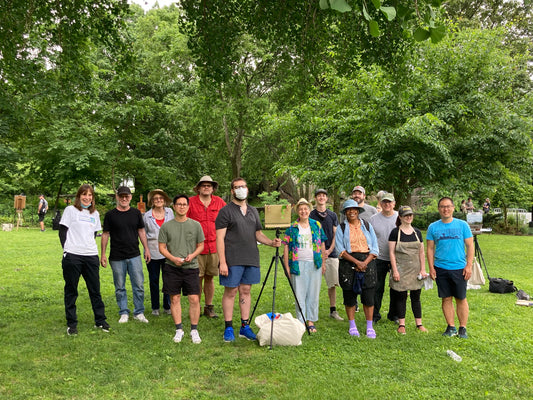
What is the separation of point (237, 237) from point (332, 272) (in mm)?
1779

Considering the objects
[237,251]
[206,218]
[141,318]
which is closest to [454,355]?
[237,251]

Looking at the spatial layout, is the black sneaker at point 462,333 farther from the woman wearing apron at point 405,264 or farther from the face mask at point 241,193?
the face mask at point 241,193

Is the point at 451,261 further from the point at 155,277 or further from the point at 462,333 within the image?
the point at 155,277

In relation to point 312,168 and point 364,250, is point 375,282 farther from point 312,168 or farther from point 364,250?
point 312,168

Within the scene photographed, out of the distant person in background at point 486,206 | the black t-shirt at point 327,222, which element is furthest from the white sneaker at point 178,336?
the distant person in background at point 486,206

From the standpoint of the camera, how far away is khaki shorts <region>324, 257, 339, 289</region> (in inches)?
248

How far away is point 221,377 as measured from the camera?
13.6 feet

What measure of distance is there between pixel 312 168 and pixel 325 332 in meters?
8.18

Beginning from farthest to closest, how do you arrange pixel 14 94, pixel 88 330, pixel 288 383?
pixel 14 94 < pixel 88 330 < pixel 288 383

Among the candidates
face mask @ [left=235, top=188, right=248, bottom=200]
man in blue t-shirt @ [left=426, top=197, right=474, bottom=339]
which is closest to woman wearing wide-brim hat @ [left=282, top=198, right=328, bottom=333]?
face mask @ [left=235, top=188, right=248, bottom=200]

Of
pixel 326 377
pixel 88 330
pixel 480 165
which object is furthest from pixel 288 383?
pixel 480 165

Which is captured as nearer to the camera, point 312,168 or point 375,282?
point 375,282

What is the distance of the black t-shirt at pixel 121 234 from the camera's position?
19.1 ft

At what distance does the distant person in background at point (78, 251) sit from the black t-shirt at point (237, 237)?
1.63 meters
